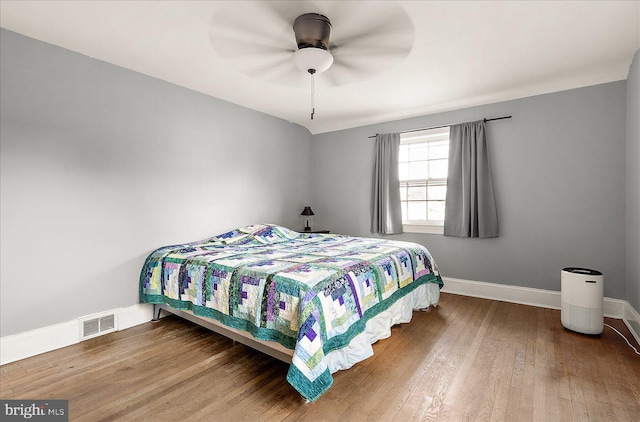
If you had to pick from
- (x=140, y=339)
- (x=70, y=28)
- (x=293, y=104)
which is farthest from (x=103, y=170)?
(x=293, y=104)

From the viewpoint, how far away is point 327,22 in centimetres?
204

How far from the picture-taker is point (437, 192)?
4.02 m

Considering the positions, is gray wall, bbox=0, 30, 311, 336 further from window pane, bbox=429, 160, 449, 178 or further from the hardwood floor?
window pane, bbox=429, 160, 449, 178

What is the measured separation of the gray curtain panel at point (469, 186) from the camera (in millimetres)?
3506

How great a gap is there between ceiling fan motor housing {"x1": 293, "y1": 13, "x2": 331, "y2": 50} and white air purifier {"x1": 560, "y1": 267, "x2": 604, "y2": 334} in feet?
9.18

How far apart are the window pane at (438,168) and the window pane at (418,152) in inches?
5.6

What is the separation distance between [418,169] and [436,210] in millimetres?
616

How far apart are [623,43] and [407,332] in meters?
2.92

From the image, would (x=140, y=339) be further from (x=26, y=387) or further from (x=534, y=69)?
(x=534, y=69)

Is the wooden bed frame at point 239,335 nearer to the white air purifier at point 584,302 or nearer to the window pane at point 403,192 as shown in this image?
the white air purifier at point 584,302

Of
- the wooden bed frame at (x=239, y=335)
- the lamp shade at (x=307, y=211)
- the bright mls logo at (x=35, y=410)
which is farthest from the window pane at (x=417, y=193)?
the bright mls logo at (x=35, y=410)

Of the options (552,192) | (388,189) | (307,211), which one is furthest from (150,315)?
(552,192)

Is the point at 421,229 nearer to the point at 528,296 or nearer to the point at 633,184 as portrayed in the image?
the point at 528,296

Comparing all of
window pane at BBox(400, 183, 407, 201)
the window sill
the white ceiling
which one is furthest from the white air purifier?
window pane at BBox(400, 183, 407, 201)
